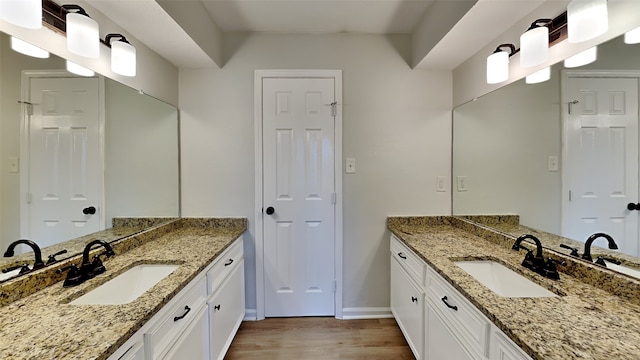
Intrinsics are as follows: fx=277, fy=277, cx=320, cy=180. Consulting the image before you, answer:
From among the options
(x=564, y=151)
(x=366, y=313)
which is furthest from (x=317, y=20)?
(x=366, y=313)

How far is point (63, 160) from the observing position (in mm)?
1375

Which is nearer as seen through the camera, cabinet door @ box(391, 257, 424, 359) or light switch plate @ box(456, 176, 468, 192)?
cabinet door @ box(391, 257, 424, 359)

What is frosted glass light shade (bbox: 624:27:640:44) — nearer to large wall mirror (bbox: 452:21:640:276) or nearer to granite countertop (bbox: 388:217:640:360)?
large wall mirror (bbox: 452:21:640:276)

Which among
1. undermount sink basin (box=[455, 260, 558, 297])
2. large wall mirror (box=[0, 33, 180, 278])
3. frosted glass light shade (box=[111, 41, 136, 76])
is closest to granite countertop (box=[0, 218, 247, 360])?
large wall mirror (box=[0, 33, 180, 278])

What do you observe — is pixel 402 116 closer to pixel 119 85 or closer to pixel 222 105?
pixel 222 105

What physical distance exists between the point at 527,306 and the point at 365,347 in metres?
1.39

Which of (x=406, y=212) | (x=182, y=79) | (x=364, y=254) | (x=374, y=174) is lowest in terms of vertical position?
(x=364, y=254)

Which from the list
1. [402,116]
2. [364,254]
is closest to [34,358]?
[364,254]

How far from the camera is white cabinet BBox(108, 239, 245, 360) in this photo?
103cm

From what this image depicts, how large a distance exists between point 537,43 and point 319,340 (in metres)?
2.38

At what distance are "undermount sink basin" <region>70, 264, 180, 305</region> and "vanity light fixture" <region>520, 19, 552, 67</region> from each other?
7.33ft

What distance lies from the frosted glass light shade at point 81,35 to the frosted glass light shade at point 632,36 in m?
2.37

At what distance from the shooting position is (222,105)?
243 cm

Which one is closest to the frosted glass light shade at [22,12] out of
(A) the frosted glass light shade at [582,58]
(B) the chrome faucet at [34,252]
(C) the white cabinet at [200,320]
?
(B) the chrome faucet at [34,252]
